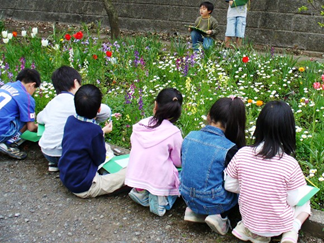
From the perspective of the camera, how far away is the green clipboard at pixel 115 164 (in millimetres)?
3799

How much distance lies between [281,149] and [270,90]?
218 cm

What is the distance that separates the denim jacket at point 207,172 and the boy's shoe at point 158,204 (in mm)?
296

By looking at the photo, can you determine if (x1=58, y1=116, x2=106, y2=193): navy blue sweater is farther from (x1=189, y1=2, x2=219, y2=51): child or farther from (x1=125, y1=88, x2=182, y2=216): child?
(x1=189, y1=2, x2=219, y2=51): child

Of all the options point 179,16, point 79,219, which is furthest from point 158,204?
point 179,16

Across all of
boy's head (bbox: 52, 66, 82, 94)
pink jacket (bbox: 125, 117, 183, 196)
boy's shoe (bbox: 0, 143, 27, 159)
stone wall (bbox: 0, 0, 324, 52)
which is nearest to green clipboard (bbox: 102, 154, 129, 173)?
pink jacket (bbox: 125, 117, 183, 196)

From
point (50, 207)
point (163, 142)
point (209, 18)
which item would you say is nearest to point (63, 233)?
point (50, 207)

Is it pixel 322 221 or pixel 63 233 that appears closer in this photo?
pixel 322 221

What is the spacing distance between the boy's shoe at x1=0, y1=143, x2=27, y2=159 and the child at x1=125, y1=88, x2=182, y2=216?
1.49 metres

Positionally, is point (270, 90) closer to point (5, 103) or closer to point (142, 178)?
point (142, 178)

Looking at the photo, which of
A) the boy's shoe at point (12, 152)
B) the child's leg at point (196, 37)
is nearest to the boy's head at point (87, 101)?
the boy's shoe at point (12, 152)

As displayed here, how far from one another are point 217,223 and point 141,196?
687 millimetres

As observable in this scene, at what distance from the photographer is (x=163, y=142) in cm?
322

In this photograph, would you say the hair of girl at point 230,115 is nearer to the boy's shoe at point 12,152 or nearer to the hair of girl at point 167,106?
the hair of girl at point 167,106

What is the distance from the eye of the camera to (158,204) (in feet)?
10.7
